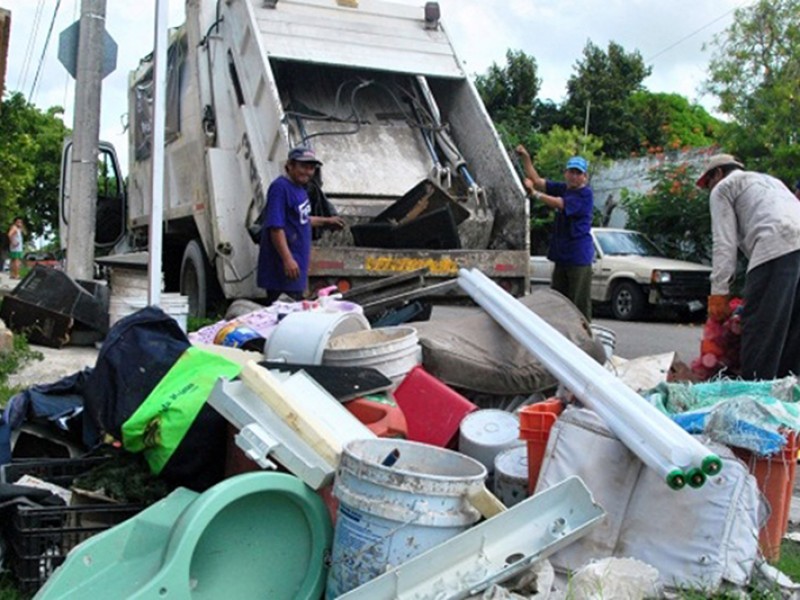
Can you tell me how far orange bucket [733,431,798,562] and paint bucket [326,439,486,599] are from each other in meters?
1.05

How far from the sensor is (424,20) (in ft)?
24.7

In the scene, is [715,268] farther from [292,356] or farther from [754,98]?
[754,98]

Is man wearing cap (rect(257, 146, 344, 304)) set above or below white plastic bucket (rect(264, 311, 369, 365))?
above

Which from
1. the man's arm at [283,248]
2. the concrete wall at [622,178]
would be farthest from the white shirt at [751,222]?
the concrete wall at [622,178]

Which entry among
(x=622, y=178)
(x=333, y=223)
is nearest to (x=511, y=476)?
(x=333, y=223)

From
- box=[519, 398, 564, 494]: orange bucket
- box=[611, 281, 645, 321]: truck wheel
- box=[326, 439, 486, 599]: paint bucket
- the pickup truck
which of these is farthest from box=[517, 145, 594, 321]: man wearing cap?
box=[611, 281, 645, 321]: truck wheel

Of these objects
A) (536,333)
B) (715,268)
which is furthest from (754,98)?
(536,333)

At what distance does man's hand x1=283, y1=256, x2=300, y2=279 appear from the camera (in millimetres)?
5504

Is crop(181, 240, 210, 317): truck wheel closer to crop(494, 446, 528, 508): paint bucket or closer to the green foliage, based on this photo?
crop(494, 446, 528, 508): paint bucket

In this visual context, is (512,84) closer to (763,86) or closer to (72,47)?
(763,86)

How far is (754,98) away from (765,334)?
1245 cm

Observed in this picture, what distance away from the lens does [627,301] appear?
44.1 feet

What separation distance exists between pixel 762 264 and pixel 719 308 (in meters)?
0.40

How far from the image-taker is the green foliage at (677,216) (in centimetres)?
1541
